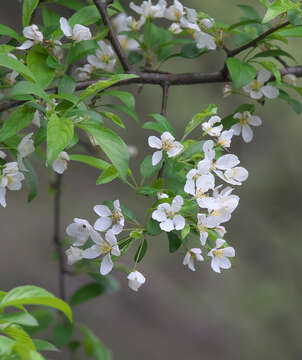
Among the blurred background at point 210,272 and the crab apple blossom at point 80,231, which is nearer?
the crab apple blossom at point 80,231

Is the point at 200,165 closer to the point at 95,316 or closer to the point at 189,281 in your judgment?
the point at 95,316

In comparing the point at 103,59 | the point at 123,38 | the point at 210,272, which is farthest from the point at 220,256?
the point at 210,272

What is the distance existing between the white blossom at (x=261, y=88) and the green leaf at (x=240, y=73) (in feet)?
0.22

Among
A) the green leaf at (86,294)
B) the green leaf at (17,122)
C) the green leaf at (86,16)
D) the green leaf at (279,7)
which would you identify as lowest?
the green leaf at (86,294)

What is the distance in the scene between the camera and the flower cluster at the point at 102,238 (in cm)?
82

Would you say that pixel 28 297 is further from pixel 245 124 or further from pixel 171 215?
pixel 245 124

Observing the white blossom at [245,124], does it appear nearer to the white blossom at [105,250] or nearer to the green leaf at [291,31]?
the green leaf at [291,31]

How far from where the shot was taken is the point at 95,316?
325 centimetres

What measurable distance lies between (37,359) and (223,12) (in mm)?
2699

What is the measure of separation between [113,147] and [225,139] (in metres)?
0.22

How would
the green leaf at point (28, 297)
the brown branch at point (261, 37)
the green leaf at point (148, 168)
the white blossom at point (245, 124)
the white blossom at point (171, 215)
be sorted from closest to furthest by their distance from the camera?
the green leaf at point (28, 297) < the white blossom at point (171, 215) < the green leaf at point (148, 168) < the brown branch at point (261, 37) < the white blossom at point (245, 124)

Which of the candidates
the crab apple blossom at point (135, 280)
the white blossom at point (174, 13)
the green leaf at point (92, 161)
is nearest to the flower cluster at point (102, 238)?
the crab apple blossom at point (135, 280)

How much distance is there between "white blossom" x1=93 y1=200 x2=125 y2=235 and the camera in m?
0.83

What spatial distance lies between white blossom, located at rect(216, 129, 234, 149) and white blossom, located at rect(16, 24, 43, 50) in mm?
370
